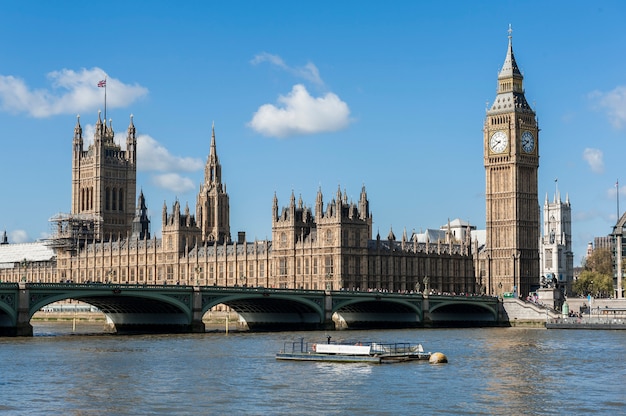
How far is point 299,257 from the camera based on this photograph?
161125 mm

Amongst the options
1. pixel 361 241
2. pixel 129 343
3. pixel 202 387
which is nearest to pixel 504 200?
pixel 361 241

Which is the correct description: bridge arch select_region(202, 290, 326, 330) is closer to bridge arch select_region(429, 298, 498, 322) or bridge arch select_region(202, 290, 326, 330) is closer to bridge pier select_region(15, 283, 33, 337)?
bridge arch select_region(429, 298, 498, 322)

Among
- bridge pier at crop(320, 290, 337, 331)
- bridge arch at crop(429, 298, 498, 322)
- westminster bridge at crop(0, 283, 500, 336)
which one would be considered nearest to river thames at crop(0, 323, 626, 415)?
westminster bridge at crop(0, 283, 500, 336)

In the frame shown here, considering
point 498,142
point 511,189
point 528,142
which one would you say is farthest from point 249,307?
point 528,142

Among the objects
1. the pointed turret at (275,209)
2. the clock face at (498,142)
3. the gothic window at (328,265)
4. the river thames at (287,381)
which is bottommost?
the river thames at (287,381)

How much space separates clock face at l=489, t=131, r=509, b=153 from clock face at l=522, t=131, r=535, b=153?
2.70 meters

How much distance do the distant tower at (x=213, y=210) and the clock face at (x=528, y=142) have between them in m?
46.3

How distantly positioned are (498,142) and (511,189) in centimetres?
705

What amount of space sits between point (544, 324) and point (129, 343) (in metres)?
60.5

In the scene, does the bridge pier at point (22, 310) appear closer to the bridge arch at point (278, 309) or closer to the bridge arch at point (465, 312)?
the bridge arch at point (278, 309)

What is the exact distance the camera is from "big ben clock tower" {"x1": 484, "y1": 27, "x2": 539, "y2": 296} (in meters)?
172

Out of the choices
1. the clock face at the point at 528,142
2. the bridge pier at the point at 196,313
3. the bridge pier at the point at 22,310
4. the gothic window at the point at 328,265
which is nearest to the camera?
the bridge pier at the point at 22,310

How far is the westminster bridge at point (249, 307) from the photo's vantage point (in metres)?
100

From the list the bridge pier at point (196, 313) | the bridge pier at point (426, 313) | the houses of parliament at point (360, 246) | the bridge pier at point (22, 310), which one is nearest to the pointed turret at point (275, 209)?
the houses of parliament at point (360, 246)
